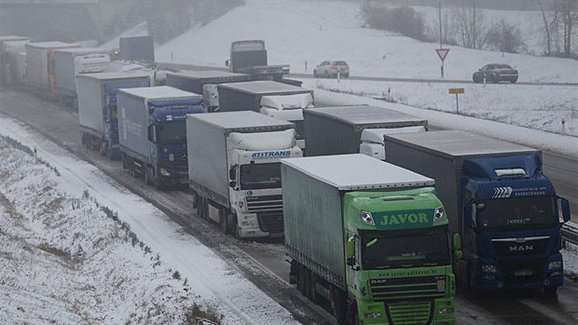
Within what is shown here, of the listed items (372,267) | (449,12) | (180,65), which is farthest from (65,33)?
(372,267)

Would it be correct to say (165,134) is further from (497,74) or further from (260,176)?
(497,74)

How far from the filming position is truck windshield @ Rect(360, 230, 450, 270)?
68.7 ft

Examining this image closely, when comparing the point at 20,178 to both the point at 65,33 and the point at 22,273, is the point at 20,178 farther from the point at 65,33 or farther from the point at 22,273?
the point at 65,33

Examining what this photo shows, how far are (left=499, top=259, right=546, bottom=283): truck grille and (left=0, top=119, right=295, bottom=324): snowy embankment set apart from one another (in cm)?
474

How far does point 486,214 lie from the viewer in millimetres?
24953

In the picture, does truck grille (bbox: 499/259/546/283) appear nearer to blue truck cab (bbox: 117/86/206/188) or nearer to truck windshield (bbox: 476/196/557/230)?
truck windshield (bbox: 476/196/557/230)

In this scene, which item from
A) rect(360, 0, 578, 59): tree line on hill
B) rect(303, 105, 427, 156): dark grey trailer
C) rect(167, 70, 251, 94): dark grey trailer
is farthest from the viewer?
rect(360, 0, 578, 59): tree line on hill

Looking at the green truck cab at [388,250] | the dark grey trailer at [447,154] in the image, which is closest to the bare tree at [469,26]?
the dark grey trailer at [447,154]

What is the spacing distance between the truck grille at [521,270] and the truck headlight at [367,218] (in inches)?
203

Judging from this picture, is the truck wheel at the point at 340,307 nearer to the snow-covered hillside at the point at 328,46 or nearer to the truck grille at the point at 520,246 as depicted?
the truck grille at the point at 520,246

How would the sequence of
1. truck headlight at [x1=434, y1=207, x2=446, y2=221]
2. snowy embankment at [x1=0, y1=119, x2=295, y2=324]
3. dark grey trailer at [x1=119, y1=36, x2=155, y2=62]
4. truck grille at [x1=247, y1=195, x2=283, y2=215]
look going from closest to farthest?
truck headlight at [x1=434, y1=207, x2=446, y2=221] < snowy embankment at [x1=0, y1=119, x2=295, y2=324] < truck grille at [x1=247, y1=195, x2=283, y2=215] < dark grey trailer at [x1=119, y1=36, x2=155, y2=62]

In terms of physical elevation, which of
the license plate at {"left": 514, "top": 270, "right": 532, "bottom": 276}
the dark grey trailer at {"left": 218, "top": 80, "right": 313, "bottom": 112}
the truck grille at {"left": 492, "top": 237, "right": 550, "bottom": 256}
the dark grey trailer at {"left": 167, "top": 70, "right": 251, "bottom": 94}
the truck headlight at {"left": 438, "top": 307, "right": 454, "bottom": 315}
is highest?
the dark grey trailer at {"left": 167, "top": 70, "right": 251, "bottom": 94}

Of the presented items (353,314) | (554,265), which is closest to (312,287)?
(353,314)

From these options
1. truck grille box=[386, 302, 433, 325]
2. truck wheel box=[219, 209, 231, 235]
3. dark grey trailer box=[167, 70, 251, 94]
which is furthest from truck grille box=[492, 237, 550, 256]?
dark grey trailer box=[167, 70, 251, 94]
